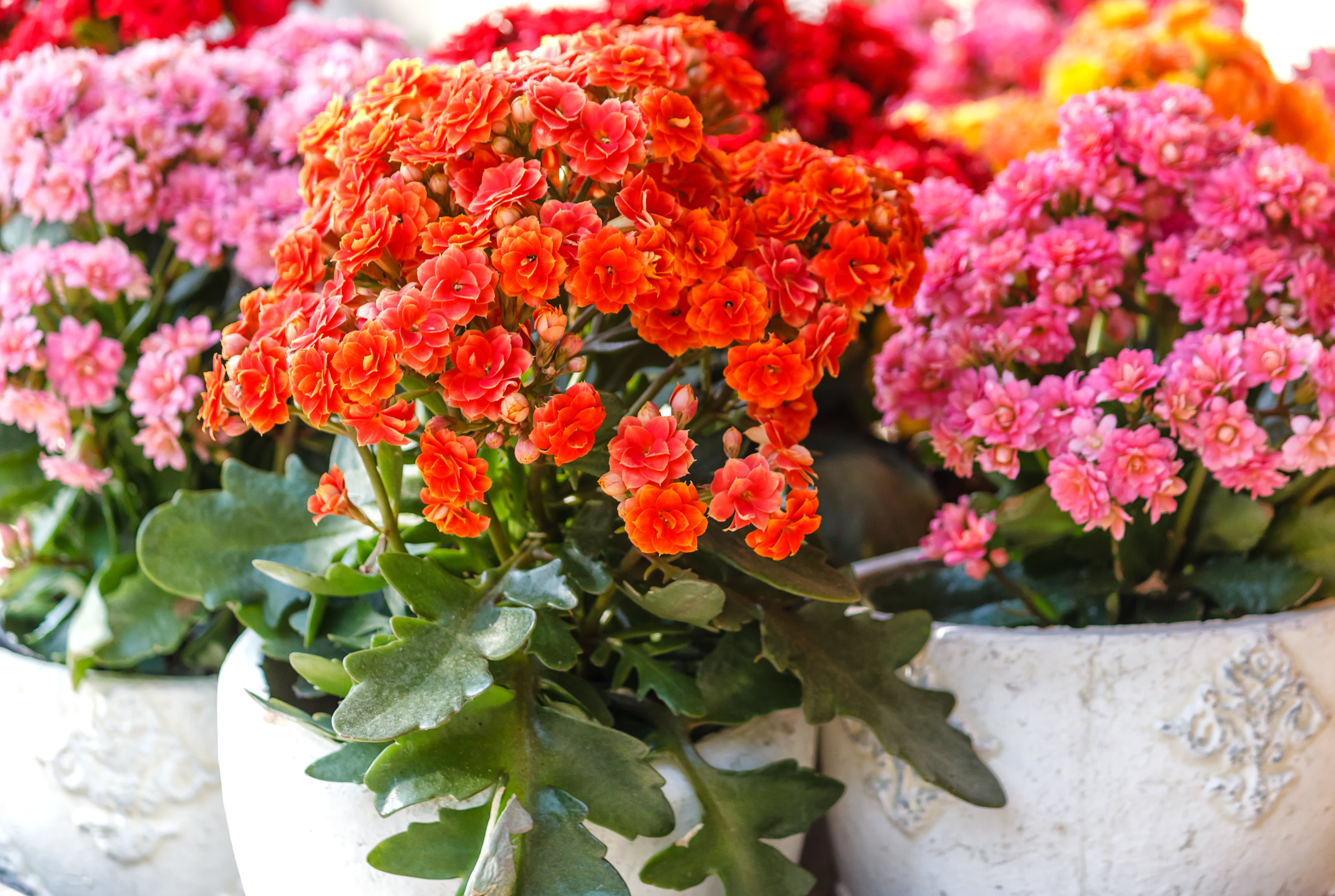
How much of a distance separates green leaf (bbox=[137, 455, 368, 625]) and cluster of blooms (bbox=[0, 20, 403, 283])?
130 millimetres

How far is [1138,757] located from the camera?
587 mm

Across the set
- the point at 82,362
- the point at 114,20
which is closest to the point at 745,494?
the point at 82,362

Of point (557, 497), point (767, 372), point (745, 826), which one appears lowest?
point (745, 826)

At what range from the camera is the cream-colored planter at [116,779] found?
2.26 ft

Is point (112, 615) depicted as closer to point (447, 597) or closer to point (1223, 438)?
point (447, 597)

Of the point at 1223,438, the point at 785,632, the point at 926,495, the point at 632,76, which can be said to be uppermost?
the point at 632,76

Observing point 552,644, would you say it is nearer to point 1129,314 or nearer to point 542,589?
point 542,589

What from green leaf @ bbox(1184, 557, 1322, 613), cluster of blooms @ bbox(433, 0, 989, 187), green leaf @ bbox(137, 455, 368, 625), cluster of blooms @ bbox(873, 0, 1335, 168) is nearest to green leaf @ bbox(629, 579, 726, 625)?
green leaf @ bbox(137, 455, 368, 625)

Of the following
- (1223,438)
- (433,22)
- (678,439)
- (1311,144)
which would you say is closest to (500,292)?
(678,439)

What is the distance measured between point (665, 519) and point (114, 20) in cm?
80

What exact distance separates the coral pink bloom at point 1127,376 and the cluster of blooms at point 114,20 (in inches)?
30.0

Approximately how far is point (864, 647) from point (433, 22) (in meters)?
2.38

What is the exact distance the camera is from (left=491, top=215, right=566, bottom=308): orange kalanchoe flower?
43cm

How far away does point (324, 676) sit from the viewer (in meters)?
0.52
